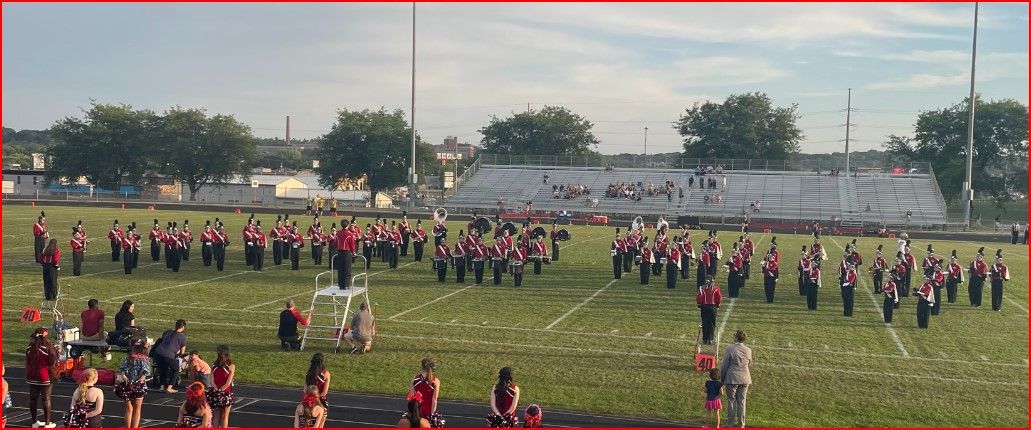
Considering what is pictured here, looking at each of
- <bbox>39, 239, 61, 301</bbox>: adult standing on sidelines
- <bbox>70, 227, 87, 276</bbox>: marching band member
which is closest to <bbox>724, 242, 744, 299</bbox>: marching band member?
<bbox>39, 239, 61, 301</bbox>: adult standing on sidelines

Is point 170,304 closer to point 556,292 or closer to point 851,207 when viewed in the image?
point 556,292

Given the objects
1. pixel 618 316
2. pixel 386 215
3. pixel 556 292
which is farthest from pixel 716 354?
pixel 386 215

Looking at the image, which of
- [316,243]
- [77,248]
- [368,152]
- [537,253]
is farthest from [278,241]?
[368,152]

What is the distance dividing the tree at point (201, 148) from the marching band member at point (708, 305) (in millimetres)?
65131

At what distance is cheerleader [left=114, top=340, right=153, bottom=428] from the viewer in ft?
31.1

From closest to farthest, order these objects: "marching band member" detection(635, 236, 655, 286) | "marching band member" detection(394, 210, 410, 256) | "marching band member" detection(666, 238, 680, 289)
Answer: "marching band member" detection(666, 238, 680, 289), "marching band member" detection(635, 236, 655, 286), "marching band member" detection(394, 210, 410, 256)

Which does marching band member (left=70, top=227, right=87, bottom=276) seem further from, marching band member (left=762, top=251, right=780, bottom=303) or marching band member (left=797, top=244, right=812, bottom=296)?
marching band member (left=797, top=244, right=812, bottom=296)

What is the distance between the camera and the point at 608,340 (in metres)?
14.9

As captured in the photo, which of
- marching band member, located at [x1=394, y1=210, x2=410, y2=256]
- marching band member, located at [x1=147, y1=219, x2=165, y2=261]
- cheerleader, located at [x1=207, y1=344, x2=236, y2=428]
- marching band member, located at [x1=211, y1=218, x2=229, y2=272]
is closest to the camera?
cheerleader, located at [x1=207, y1=344, x2=236, y2=428]

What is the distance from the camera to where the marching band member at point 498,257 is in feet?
71.0

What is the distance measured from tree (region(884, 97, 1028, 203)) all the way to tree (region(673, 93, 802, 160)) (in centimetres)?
1035

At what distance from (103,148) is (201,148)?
8.37 meters

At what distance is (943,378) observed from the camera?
12414mm

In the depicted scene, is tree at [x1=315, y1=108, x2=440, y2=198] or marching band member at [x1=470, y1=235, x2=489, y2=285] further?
tree at [x1=315, y1=108, x2=440, y2=198]
